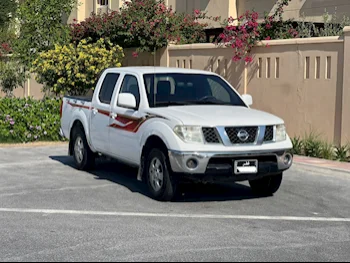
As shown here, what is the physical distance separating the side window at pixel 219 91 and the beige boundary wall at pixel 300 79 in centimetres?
384

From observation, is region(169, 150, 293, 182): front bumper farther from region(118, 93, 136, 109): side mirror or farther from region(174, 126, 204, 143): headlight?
region(118, 93, 136, 109): side mirror

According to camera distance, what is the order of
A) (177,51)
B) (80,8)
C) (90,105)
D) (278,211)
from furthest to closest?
(80,8) < (177,51) < (90,105) < (278,211)

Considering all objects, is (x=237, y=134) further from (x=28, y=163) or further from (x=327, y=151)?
(x=28, y=163)

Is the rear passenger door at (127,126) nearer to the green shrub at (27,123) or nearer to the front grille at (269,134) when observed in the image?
the front grille at (269,134)

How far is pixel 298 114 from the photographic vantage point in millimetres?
14336

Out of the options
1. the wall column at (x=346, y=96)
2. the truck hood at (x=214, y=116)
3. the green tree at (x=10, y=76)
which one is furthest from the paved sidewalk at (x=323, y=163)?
the green tree at (x=10, y=76)

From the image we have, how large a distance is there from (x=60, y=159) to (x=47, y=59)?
5.83 metres

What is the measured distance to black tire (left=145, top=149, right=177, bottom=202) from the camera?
874cm

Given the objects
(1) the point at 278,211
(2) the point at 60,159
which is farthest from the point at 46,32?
(1) the point at 278,211

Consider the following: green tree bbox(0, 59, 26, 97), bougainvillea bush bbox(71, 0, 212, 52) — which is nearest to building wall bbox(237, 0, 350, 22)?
bougainvillea bush bbox(71, 0, 212, 52)

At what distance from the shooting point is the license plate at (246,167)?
8.55m

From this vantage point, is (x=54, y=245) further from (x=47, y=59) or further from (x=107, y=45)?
(x=107, y=45)

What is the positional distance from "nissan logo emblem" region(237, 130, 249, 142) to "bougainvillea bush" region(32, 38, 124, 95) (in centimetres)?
992

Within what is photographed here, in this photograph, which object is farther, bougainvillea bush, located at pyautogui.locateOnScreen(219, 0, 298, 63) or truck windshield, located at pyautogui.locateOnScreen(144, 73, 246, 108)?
bougainvillea bush, located at pyautogui.locateOnScreen(219, 0, 298, 63)
